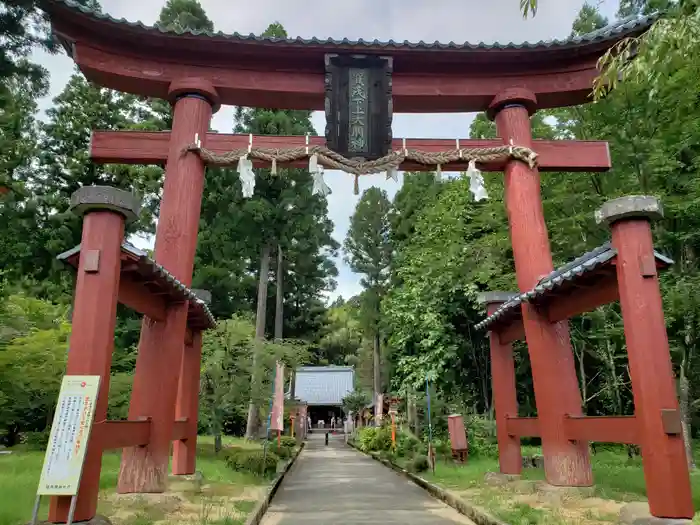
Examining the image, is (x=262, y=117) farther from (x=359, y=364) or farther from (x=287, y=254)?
(x=359, y=364)

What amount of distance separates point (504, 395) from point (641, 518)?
4.96 metres

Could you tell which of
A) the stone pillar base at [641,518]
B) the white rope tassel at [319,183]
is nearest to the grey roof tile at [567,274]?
the stone pillar base at [641,518]

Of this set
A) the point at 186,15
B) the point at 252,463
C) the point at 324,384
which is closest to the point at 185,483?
the point at 252,463

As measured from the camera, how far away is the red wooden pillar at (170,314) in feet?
25.0

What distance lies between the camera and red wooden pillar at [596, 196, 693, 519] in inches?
214

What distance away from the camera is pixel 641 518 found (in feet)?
18.2

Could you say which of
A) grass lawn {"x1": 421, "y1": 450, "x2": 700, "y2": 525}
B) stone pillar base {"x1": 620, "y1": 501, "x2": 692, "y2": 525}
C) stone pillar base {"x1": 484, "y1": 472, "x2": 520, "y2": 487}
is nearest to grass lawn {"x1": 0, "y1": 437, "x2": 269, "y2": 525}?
grass lawn {"x1": 421, "y1": 450, "x2": 700, "y2": 525}

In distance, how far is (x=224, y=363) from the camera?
51.1 ft

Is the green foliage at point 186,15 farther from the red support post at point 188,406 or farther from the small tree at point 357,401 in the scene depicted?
the small tree at point 357,401

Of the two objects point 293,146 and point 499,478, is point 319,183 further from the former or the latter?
point 499,478

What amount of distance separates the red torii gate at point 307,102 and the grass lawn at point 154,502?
1.86 ft

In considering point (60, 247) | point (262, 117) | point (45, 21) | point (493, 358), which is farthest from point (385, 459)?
point (45, 21)

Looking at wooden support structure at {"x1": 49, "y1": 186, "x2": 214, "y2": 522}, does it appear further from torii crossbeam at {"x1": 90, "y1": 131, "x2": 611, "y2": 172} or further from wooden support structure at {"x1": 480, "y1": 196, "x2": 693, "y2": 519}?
wooden support structure at {"x1": 480, "y1": 196, "x2": 693, "y2": 519}

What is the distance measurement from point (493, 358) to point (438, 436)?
32.7ft
